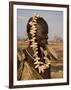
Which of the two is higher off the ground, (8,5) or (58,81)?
(8,5)

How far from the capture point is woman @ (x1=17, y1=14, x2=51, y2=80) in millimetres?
2123

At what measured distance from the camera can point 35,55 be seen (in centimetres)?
216

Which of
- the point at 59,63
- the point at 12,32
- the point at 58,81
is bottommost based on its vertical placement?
the point at 58,81

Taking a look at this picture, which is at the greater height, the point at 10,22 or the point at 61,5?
the point at 61,5

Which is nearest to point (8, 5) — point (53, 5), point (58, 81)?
point (53, 5)

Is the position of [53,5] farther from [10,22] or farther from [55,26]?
[10,22]

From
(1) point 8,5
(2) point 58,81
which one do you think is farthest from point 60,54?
(1) point 8,5

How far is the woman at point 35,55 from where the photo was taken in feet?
6.97

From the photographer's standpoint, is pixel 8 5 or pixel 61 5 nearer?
pixel 8 5

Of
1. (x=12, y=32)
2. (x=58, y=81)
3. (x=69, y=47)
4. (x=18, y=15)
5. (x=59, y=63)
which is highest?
(x=18, y=15)

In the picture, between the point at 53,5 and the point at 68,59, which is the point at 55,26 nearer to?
the point at 53,5

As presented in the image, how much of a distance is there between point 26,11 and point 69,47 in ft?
1.79

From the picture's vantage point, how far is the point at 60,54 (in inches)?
88.4

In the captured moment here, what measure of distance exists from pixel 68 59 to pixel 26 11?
61cm
